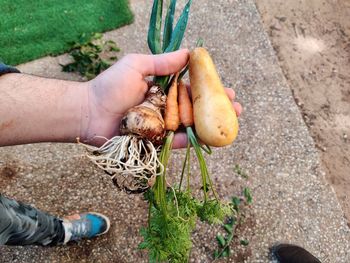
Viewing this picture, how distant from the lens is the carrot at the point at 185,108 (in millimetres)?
2145

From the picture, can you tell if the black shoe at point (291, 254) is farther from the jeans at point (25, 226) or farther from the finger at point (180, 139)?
the jeans at point (25, 226)

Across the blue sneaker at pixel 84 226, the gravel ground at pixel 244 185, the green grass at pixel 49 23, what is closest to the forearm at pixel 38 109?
the blue sneaker at pixel 84 226

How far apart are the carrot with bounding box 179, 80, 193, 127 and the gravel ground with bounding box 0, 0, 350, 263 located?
0.87 m

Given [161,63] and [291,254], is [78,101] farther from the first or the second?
[291,254]

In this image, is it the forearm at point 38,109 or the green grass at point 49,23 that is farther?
the green grass at point 49,23

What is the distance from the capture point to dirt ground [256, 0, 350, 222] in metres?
3.20

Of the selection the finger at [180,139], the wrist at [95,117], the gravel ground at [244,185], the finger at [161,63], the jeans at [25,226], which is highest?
the finger at [161,63]

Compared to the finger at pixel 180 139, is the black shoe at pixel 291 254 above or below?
below

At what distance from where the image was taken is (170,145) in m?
2.10

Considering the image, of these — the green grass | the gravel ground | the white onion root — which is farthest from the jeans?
the green grass

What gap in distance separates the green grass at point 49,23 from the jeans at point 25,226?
1529 millimetres

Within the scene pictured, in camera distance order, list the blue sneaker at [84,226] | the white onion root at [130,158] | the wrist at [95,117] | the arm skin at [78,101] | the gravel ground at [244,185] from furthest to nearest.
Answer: the gravel ground at [244,185]
the blue sneaker at [84,226]
the wrist at [95,117]
the arm skin at [78,101]
the white onion root at [130,158]

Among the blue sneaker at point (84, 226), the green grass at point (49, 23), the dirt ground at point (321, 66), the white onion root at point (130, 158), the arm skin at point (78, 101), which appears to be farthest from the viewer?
the green grass at point (49, 23)

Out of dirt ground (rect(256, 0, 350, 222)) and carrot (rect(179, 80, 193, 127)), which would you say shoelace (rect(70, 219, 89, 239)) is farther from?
dirt ground (rect(256, 0, 350, 222))
